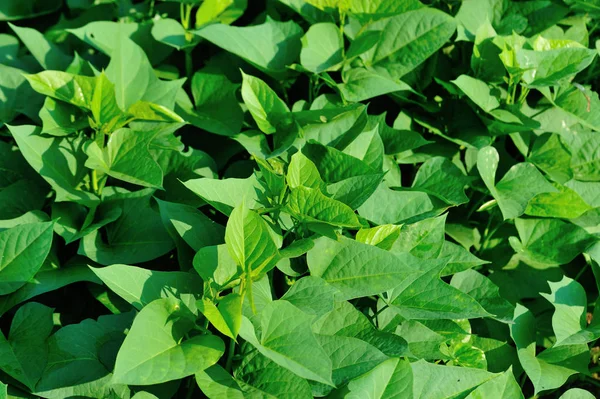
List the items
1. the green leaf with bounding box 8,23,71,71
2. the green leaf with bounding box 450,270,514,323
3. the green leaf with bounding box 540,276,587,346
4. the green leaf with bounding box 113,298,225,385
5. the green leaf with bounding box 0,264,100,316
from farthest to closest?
the green leaf with bounding box 8,23,71,71
the green leaf with bounding box 450,270,514,323
the green leaf with bounding box 540,276,587,346
the green leaf with bounding box 0,264,100,316
the green leaf with bounding box 113,298,225,385

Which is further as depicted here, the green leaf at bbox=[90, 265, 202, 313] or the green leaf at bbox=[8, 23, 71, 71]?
the green leaf at bbox=[8, 23, 71, 71]

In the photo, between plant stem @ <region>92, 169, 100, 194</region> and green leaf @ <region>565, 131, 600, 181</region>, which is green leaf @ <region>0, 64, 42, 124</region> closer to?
plant stem @ <region>92, 169, 100, 194</region>

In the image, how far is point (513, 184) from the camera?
2469 mm

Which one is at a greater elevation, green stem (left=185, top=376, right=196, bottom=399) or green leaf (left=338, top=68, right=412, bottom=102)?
green leaf (left=338, top=68, right=412, bottom=102)

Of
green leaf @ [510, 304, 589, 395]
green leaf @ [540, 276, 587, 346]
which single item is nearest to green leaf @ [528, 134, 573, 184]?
green leaf @ [540, 276, 587, 346]

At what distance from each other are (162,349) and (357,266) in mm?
551

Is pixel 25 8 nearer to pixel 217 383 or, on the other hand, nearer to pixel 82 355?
pixel 82 355

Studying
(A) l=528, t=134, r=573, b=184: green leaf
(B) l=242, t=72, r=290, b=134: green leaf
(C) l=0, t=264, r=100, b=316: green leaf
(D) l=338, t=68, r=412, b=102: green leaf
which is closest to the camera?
(C) l=0, t=264, r=100, b=316: green leaf

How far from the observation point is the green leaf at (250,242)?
165 cm

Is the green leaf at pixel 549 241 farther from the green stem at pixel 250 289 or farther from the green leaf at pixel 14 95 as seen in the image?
the green leaf at pixel 14 95

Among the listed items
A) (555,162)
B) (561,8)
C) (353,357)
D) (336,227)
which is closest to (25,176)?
(336,227)

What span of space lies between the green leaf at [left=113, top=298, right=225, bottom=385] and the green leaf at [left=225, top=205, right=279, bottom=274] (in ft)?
0.62

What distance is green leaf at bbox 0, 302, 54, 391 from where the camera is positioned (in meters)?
1.81

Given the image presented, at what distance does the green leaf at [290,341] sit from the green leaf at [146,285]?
21cm
